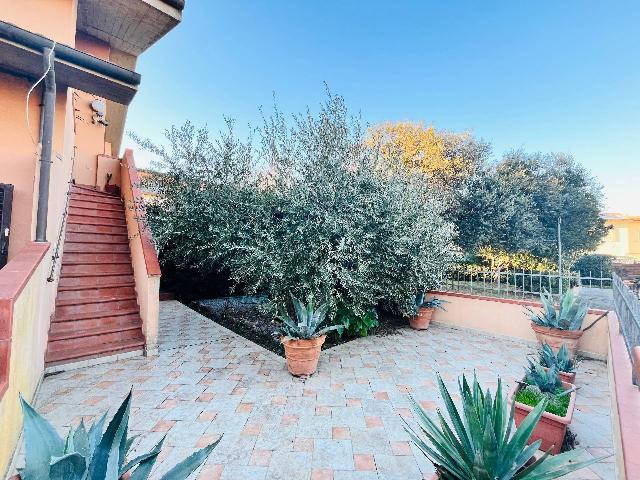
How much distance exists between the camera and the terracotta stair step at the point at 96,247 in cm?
653

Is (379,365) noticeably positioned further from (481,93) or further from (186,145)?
(481,93)

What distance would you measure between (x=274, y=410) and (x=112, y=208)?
291 inches

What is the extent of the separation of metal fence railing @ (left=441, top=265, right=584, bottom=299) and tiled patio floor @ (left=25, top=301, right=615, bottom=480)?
1.48 m

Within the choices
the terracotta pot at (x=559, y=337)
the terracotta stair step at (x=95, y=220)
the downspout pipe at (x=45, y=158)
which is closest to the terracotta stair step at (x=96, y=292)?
the downspout pipe at (x=45, y=158)

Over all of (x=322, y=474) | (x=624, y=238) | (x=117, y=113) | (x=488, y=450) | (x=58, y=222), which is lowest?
(x=322, y=474)

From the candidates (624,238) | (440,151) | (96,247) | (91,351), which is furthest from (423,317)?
(624,238)

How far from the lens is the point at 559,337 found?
19.6 feet

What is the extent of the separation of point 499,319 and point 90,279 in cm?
938

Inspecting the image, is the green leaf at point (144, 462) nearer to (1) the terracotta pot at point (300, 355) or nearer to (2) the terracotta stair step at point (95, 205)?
(1) the terracotta pot at point (300, 355)

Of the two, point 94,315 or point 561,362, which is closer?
point 561,362

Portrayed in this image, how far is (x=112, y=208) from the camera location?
8.21 metres

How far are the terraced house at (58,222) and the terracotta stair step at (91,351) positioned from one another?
0.6 inches

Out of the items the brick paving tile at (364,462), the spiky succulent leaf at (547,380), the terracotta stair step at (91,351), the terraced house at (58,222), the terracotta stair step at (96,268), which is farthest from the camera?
the terracotta stair step at (96,268)

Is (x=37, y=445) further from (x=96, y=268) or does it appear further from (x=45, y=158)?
(x=96, y=268)
